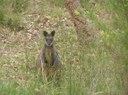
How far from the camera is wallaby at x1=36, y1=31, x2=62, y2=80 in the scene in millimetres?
8593

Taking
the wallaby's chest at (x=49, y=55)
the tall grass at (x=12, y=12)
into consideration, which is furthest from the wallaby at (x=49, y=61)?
the tall grass at (x=12, y=12)

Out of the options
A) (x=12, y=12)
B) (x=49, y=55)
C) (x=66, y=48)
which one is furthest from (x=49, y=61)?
(x=12, y=12)

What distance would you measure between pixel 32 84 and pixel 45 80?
217 millimetres

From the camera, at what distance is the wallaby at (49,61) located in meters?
8.59

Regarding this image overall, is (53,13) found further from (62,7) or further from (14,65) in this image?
(14,65)

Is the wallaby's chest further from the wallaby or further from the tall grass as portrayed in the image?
the tall grass

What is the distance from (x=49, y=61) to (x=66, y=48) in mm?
1449

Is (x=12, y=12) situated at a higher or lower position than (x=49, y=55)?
higher

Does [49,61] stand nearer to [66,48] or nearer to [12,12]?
[66,48]

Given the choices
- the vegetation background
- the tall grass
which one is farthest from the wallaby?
the tall grass

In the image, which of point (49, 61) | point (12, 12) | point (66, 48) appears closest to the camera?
point (49, 61)

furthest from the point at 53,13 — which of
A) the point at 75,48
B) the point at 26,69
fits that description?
the point at 26,69

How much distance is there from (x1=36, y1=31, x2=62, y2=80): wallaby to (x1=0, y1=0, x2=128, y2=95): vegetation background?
0.17m

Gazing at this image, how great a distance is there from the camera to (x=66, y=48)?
34.1ft
